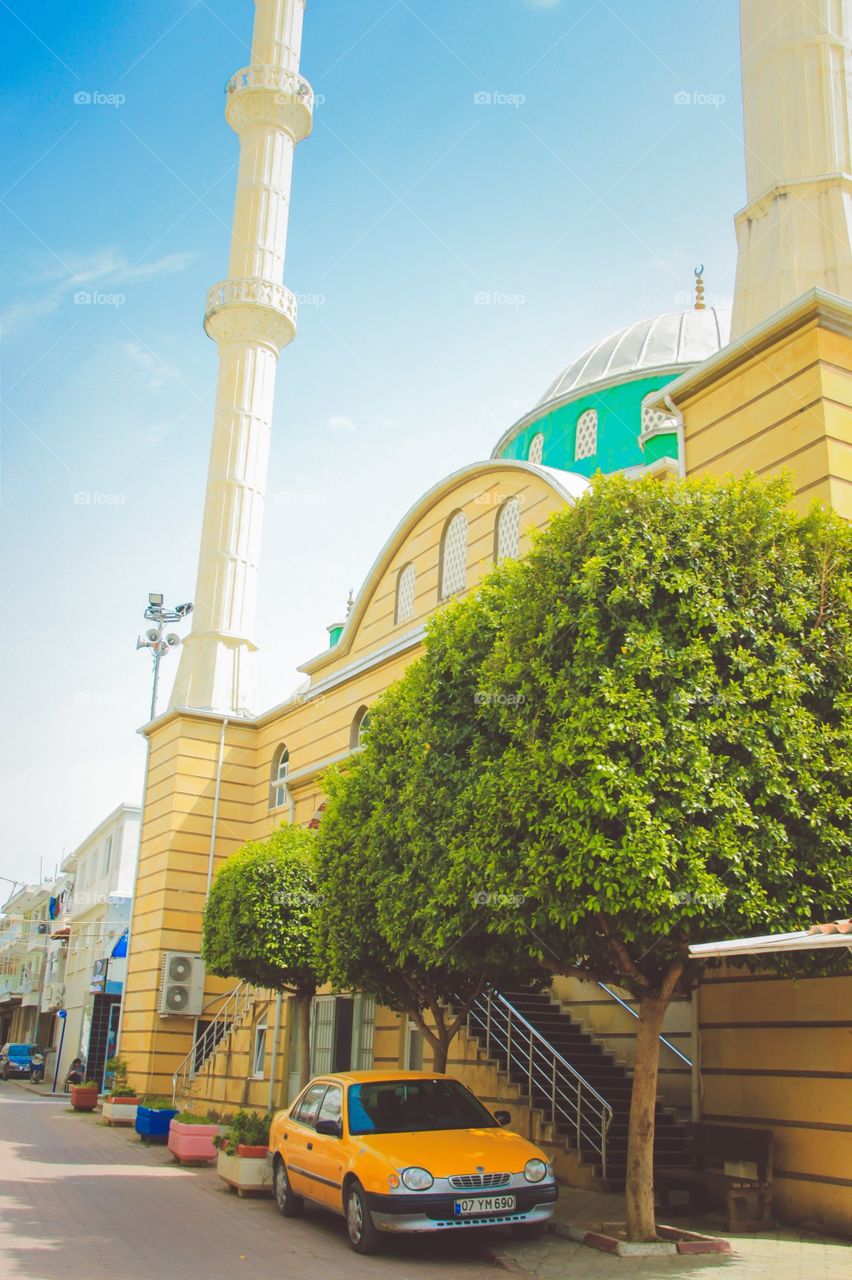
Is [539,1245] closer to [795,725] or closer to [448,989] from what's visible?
[448,989]

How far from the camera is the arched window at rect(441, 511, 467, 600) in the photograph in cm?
1947

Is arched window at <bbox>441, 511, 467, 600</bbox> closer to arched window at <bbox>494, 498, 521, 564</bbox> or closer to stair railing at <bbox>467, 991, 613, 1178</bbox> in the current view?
A: arched window at <bbox>494, 498, 521, 564</bbox>

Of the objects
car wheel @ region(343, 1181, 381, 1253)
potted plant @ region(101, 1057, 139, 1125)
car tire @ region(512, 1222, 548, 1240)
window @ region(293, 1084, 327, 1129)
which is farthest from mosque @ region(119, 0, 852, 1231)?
car wheel @ region(343, 1181, 381, 1253)

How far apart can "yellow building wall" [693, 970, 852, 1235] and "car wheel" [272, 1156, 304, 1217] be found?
437 cm

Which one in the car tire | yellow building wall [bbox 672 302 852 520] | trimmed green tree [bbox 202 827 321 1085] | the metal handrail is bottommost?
the car tire

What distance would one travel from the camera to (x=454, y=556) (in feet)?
65.1

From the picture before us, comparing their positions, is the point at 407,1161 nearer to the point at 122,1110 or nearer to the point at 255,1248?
the point at 255,1248

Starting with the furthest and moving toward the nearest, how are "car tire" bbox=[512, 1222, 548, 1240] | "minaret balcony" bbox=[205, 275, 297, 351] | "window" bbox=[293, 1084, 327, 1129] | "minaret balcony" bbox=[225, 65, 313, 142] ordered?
"minaret balcony" bbox=[225, 65, 313, 142] < "minaret balcony" bbox=[205, 275, 297, 351] < "window" bbox=[293, 1084, 327, 1129] < "car tire" bbox=[512, 1222, 548, 1240]

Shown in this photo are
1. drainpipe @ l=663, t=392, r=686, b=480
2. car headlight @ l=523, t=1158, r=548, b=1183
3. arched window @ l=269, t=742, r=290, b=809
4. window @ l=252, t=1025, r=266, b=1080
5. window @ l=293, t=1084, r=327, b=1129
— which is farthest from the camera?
arched window @ l=269, t=742, r=290, b=809

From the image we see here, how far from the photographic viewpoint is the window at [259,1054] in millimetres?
20719

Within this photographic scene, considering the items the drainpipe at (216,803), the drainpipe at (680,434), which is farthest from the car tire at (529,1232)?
the drainpipe at (216,803)

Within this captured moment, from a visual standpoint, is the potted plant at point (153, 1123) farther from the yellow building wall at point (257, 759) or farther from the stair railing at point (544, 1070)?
the stair railing at point (544, 1070)

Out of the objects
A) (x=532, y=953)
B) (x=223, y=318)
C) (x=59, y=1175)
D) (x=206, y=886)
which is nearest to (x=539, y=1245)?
(x=532, y=953)

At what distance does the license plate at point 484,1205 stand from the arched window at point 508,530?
10824mm
